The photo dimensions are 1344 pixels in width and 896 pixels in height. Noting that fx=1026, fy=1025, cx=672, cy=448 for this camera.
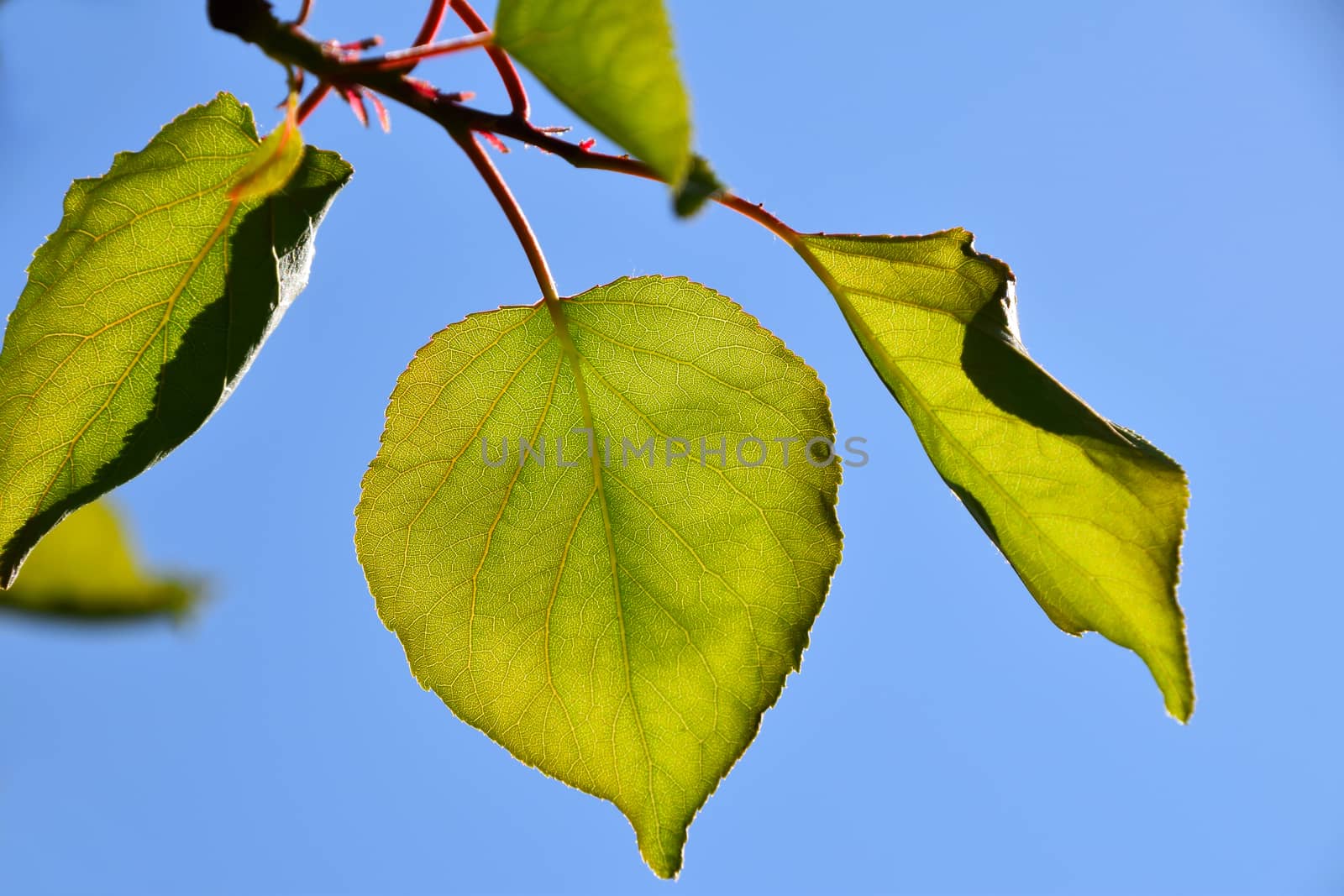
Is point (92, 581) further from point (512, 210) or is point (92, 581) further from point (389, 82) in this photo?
point (389, 82)

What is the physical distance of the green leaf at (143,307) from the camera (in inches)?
30.6

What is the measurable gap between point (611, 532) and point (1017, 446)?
0.35 meters

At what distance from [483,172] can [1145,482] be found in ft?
1.78

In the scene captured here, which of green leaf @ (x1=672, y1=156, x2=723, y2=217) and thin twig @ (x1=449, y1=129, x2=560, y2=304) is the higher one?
thin twig @ (x1=449, y1=129, x2=560, y2=304)

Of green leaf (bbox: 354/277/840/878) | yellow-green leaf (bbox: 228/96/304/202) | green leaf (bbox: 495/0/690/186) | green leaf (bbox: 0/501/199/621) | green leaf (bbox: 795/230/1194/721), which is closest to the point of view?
green leaf (bbox: 495/0/690/186)

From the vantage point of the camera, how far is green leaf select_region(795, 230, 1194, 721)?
769 millimetres

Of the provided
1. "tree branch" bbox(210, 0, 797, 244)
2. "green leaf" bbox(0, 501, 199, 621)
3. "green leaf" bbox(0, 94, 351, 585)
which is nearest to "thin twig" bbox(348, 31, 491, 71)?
"tree branch" bbox(210, 0, 797, 244)

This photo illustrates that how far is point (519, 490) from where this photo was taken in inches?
36.6

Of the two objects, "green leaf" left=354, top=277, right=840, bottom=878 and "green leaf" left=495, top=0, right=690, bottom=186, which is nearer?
"green leaf" left=495, top=0, right=690, bottom=186

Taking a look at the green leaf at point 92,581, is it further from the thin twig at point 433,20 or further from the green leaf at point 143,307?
the thin twig at point 433,20

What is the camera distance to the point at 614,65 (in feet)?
1.61

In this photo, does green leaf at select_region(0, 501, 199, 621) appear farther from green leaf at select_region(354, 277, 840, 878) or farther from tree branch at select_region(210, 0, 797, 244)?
tree branch at select_region(210, 0, 797, 244)

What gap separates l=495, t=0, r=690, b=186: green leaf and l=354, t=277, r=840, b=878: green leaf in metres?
0.38

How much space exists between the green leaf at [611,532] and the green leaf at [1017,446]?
0.09 metres
